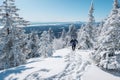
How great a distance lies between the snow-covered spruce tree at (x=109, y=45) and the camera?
1332cm

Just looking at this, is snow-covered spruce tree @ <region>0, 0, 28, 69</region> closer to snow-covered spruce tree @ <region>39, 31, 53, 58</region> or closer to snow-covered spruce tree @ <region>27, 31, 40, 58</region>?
snow-covered spruce tree @ <region>39, 31, 53, 58</region>

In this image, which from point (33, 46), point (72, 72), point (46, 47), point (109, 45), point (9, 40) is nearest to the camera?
point (72, 72)

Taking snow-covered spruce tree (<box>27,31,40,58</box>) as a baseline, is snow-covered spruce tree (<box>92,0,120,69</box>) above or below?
above

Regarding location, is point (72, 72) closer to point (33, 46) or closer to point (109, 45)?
point (109, 45)

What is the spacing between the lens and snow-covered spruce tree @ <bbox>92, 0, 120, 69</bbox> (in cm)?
1332

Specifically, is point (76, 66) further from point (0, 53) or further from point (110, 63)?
point (0, 53)

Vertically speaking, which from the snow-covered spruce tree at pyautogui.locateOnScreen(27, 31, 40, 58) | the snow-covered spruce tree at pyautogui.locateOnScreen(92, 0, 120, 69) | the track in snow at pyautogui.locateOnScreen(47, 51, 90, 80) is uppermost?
the snow-covered spruce tree at pyautogui.locateOnScreen(92, 0, 120, 69)

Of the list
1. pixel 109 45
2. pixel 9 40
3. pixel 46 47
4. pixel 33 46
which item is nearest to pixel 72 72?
pixel 109 45

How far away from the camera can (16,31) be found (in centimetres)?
2320

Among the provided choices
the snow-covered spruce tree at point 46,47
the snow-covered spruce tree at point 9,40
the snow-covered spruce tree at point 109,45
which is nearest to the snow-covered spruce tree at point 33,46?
the snow-covered spruce tree at point 46,47

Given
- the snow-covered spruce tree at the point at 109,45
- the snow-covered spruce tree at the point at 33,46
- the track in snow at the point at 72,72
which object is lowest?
the snow-covered spruce tree at the point at 33,46

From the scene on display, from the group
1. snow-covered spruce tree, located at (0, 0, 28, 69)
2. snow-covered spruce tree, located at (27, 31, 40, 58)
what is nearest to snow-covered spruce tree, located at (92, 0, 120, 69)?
snow-covered spruce tree, located at (0, 0, 28, 69)

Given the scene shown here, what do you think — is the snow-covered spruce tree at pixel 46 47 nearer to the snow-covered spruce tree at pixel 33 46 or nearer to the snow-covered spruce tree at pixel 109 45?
the snow-covered spruce tree at pixel 33 46

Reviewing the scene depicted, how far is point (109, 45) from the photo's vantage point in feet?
47.1
